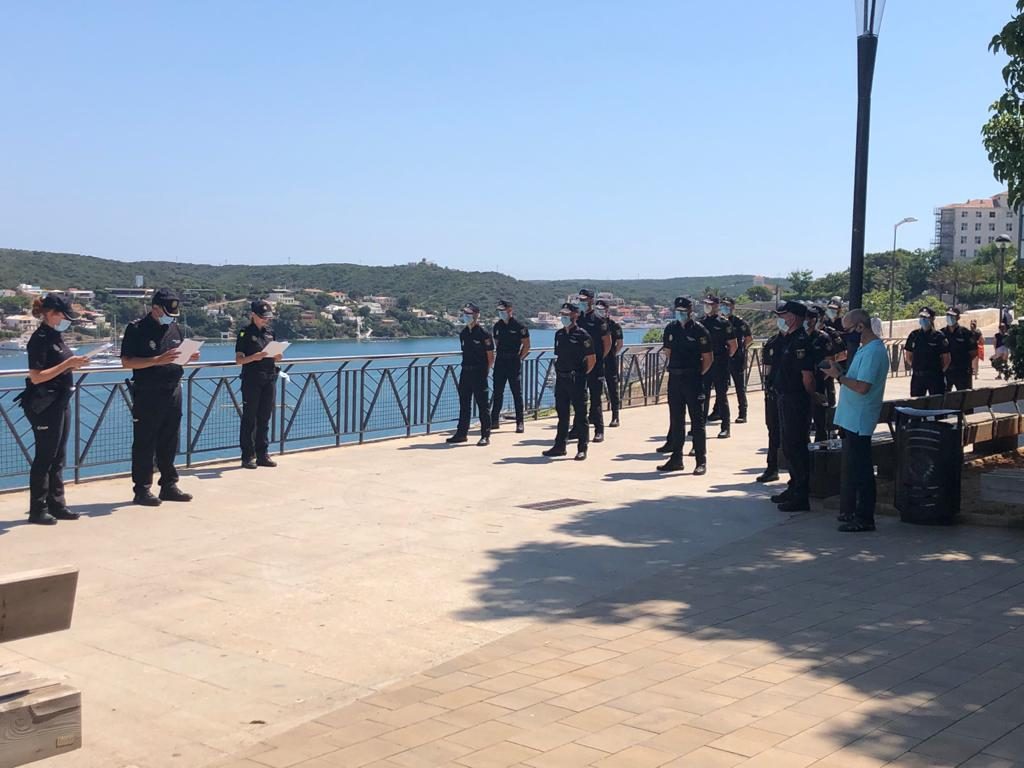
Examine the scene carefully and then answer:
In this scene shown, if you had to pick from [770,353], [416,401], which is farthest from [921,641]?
[416,401]

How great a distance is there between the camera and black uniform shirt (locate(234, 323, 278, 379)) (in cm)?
1200

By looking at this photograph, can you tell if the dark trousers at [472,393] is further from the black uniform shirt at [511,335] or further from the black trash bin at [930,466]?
the black trash bin at [930,466]

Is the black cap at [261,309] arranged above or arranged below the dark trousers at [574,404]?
above

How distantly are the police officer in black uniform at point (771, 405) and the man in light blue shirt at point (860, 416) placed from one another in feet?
4.32

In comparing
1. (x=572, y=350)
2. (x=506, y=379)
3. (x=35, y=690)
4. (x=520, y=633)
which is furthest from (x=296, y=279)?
(x=35, y=690)

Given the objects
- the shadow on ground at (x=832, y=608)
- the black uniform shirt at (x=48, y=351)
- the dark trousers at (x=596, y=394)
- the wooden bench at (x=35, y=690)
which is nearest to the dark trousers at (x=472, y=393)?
the dark trousers at (x=596, y=394)

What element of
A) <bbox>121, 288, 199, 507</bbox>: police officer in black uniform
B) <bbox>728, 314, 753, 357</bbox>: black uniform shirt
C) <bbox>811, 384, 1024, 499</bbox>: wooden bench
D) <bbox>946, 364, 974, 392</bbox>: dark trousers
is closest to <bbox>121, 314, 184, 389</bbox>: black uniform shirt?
<bbox>121, 288, 199, 507</bbox>: police officer in black uniform

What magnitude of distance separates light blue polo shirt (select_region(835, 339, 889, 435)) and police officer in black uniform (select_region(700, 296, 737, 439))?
22.0 ft

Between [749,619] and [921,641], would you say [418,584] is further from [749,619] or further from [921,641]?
[921,641]

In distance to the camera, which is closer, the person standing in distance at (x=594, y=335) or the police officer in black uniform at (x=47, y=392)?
the police officer in black uniform at (x=47, y=392)

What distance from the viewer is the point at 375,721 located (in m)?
4.95

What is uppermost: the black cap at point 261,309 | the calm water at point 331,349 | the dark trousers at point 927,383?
the black cap at point 261,309

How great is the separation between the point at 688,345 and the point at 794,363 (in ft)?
7.59

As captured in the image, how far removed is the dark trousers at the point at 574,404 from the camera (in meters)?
13.4
